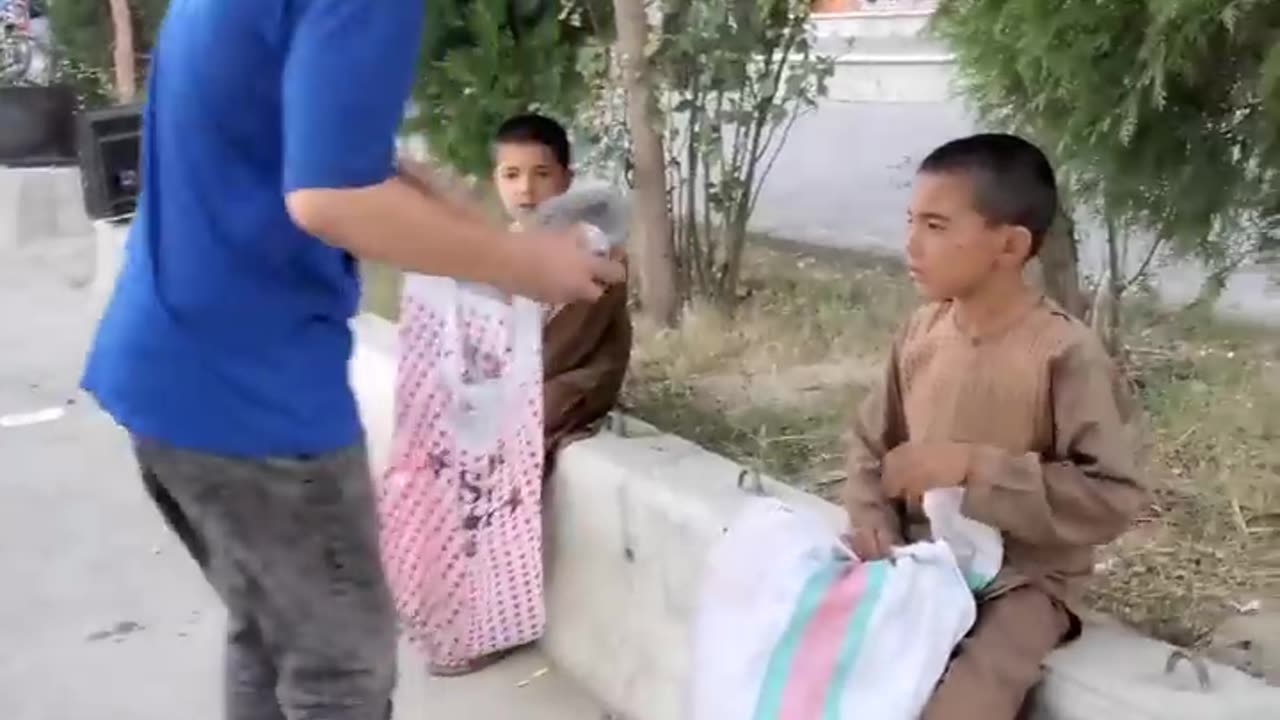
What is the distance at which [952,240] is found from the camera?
2328 mm

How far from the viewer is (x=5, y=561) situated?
163 inches

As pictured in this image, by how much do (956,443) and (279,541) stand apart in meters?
0.92

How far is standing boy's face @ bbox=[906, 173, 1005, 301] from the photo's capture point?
232cm

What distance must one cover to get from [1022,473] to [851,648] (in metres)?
0.32

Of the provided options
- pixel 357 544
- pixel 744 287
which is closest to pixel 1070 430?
pixel 357 544

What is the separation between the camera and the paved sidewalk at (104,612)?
10.8 ft

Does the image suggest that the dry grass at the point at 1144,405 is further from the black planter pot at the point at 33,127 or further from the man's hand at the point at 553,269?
the black planter pot at the point at 33,127

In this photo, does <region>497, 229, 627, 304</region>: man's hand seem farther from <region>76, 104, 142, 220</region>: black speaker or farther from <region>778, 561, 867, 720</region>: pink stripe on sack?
<region>76, 104, 142, 220</region>: black speaker

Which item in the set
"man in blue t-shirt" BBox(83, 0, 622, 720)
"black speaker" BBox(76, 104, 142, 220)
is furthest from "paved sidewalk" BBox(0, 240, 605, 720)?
"black speaker" BBox(76, 104, 142, 220)

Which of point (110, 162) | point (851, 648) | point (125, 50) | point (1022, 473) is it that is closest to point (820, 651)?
point (851, 648)

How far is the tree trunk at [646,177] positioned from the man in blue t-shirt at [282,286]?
265cm

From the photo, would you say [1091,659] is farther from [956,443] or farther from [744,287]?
[744,287]

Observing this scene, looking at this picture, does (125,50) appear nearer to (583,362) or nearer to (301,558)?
(583,362)

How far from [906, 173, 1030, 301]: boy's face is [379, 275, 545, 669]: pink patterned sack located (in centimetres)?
100
